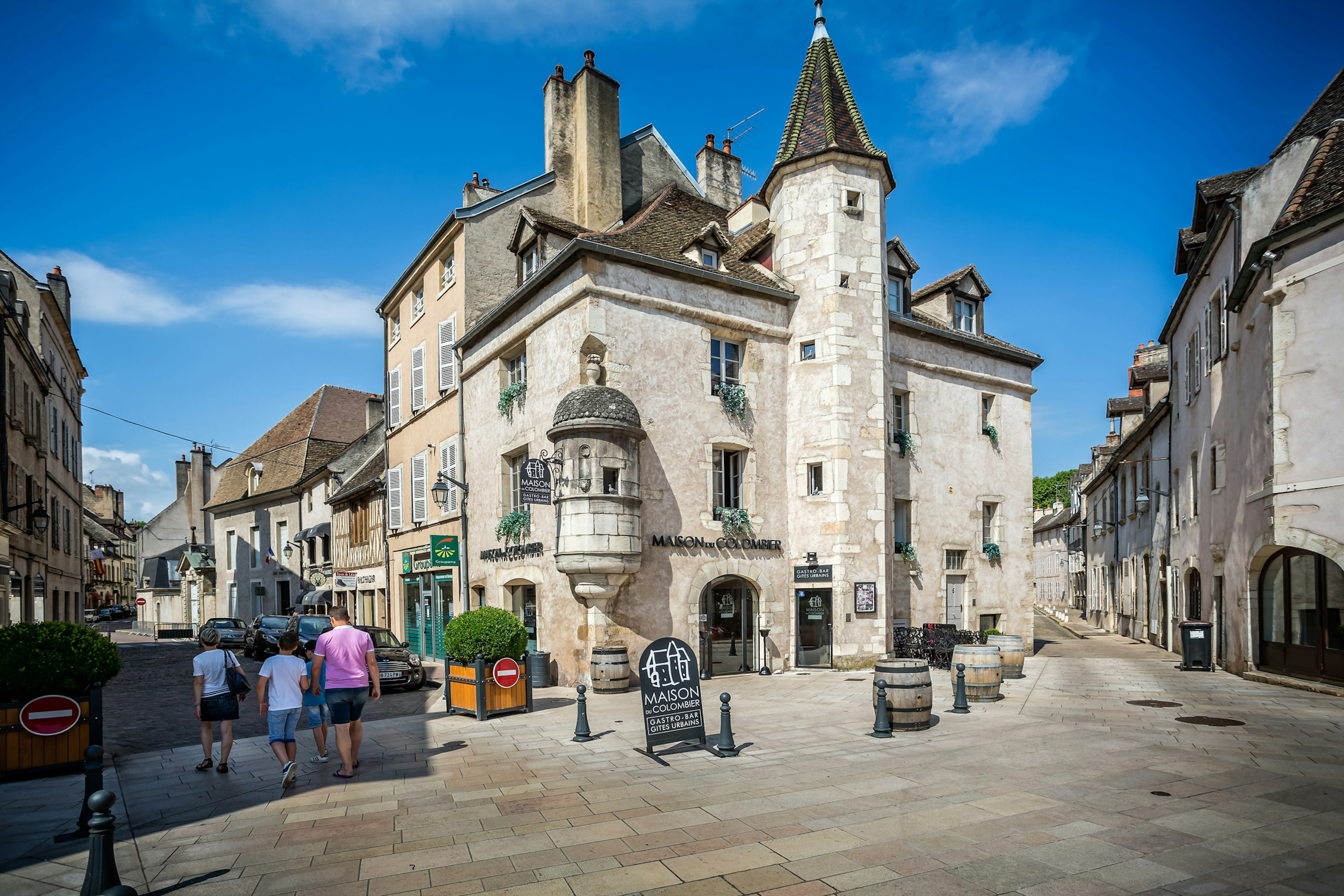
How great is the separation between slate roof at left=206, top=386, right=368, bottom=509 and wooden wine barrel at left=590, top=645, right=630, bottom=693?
952 inches

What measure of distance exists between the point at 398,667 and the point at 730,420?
8.58 metres

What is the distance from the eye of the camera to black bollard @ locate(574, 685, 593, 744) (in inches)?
415

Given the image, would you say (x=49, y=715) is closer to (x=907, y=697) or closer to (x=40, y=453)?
(x=907, y=697)

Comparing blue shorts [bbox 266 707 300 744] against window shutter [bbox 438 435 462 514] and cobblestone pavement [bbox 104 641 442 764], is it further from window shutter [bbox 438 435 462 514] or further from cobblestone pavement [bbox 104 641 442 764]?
window shutter [bbox 438 435 462 514]

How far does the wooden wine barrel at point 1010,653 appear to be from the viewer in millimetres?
16125

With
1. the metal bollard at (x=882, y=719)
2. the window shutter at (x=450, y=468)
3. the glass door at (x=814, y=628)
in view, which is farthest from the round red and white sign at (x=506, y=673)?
the window shutter at (x=450, y=468)

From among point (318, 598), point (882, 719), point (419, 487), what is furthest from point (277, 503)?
point (882, 719)

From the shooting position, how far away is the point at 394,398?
91.1ft

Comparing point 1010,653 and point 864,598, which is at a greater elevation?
point 864,598

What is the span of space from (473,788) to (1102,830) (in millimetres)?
5449

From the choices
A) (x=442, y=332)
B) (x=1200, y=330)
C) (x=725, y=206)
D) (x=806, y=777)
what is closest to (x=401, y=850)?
(x=806, y=777)

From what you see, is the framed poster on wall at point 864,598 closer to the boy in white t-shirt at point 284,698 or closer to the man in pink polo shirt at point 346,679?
the man in pink polo shirt at point 346,679

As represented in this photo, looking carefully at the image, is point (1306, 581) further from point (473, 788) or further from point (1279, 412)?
point (473, 788)

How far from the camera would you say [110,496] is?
92.6 meters
